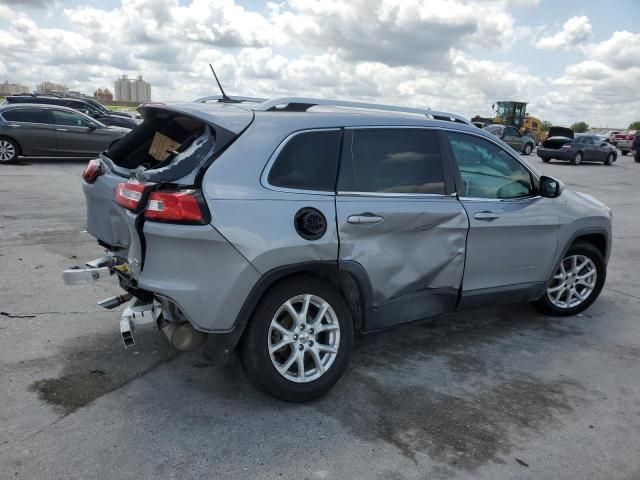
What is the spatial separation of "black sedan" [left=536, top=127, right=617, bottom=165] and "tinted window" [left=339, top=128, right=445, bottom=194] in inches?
990

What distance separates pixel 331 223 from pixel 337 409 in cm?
117

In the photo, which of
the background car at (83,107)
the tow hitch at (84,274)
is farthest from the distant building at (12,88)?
the tow hitch at (84,274)

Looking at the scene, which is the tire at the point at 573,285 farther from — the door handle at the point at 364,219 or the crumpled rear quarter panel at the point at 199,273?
the crumpled rear quarter panel at the point at 199,273

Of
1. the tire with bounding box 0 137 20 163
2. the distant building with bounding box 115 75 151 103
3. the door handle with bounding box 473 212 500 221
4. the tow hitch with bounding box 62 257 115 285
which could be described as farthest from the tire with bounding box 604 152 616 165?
the distant building with bounding box 115 75 151 103

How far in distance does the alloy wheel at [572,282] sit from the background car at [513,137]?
91.0 feet

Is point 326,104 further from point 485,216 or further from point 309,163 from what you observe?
point 485,216

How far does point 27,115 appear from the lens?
15.5 meters

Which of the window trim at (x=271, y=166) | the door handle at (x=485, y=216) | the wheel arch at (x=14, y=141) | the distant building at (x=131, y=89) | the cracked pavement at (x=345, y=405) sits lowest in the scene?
the cracked pavement at (x=345, y=405)

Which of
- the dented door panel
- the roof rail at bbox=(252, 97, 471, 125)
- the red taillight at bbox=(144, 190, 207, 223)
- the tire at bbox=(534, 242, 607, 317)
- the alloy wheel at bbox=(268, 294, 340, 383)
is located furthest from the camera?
the tire at bbox=(534, 242, 607, 317)

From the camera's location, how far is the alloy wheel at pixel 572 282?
17.3ft

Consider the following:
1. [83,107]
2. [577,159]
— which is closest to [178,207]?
[83,107]

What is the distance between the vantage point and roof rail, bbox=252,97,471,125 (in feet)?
12.6

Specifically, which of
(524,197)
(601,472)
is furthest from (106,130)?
(601,472)

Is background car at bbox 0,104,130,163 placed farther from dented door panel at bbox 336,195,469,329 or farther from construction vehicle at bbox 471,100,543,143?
construction vehicle at bbox 471,100,543,143
